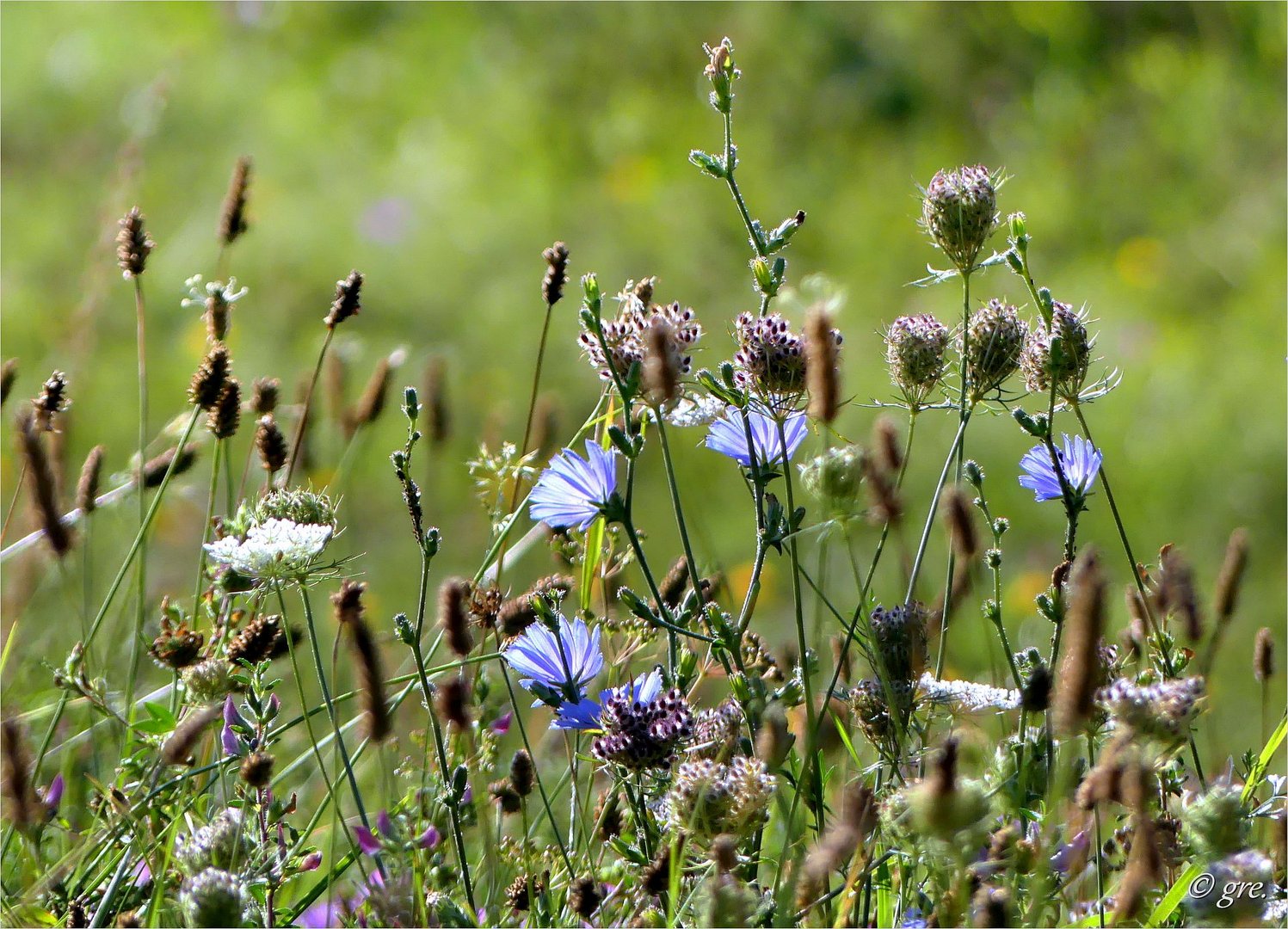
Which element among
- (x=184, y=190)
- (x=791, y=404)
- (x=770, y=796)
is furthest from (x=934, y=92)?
(x=770, y=796)

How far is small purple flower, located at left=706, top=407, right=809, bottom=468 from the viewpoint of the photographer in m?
0.82

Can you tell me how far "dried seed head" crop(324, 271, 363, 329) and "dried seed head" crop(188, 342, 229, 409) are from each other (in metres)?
0.08

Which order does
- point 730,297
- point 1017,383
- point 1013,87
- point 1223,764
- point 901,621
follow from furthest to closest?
point 1013,87 → point 730,297 → point 1017,383 → point 1223,764 → point 901,621

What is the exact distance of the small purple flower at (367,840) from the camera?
831 mm

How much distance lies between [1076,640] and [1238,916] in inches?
8.6

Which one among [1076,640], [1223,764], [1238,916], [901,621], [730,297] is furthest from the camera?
[730,297]

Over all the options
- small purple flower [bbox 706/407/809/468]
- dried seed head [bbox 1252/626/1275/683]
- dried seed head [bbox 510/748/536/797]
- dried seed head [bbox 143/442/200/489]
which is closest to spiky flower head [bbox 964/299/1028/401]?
small purple flower [bbox 706/407/809/468]

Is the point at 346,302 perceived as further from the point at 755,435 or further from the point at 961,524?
the point at 961,524

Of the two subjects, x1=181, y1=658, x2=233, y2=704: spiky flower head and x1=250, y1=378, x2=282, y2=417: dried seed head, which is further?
x1=250, y1=378, x2=282, y2=417: dried seed head

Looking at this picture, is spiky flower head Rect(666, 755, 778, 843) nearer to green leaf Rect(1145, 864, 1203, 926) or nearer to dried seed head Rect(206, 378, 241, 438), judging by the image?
green leaf Rect(1145, 864, 1203, 926)

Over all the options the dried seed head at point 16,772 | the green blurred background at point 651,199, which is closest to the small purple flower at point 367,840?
the dried seed head at point 16,772

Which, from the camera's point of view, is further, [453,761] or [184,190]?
[184,190]

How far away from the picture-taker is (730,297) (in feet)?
9.45

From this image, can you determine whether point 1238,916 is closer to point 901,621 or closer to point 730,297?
point 901,621
